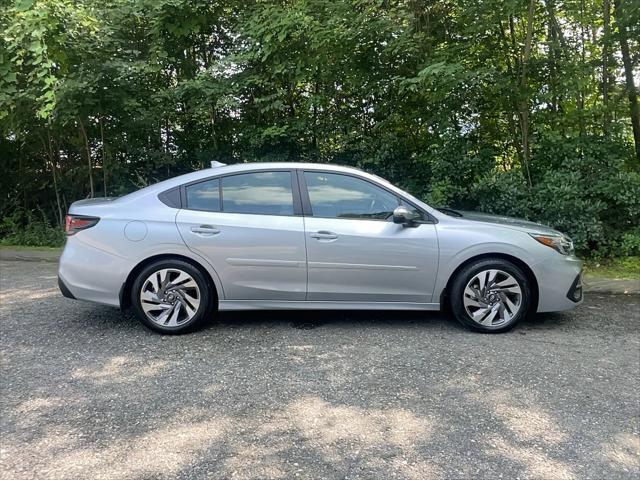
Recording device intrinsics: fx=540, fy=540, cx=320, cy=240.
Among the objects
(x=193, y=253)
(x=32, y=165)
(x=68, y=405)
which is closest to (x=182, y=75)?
(x=32, y=165)

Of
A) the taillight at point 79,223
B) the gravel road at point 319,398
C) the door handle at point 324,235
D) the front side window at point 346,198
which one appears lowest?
the gravel road at point 319,398

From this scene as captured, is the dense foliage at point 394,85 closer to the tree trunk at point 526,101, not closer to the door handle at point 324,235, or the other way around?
the tree trunk at point 526,101

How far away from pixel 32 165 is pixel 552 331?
10871mm

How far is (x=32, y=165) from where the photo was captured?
37.9 ft

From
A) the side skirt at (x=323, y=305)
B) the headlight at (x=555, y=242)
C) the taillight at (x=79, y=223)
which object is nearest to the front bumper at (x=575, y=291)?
the headlight at (x=555, y=242)

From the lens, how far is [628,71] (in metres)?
8.22

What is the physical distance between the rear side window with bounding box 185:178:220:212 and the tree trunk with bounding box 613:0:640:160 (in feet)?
20.5

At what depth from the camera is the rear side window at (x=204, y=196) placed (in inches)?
191

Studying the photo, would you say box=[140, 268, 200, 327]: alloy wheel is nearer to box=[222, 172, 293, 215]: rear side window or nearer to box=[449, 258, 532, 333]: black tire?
box=[222, 172, 293, 215]: rear side window

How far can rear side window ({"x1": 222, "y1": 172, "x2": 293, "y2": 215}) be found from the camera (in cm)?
487

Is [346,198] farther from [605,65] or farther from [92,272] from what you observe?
[605,65]

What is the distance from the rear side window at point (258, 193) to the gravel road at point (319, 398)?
1.10 m

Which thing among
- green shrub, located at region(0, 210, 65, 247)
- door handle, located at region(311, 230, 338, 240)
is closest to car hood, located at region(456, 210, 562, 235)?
door handle, located at region(311, 230, 338, 240)

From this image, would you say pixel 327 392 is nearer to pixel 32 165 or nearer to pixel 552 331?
pixel 552 331
